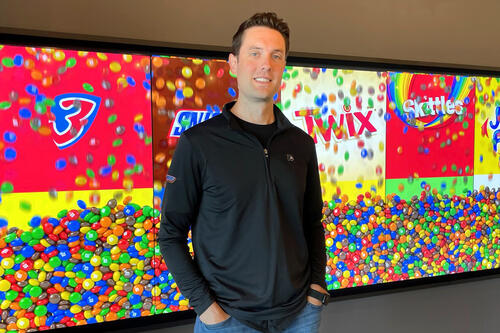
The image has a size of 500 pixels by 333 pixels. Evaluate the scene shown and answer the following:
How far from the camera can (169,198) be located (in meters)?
1.25

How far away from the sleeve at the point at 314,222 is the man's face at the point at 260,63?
0.31 metres

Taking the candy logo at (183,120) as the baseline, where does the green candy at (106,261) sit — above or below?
below

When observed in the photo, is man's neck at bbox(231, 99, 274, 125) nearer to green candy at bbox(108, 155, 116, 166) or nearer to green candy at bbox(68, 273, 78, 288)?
green candy at bbox(108, 155, 116, 166)

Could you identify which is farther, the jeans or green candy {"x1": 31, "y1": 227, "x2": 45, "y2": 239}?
green candy {"x1": 31, "y1": 227, "x2": 45, "y2": 239}

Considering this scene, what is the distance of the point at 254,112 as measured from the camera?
51.9 inches

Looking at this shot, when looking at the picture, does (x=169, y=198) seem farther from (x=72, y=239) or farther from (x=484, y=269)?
(x=484, y=269)

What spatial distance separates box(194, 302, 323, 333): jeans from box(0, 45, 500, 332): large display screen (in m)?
0.74

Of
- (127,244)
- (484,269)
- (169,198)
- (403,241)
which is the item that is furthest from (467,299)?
(169,198)

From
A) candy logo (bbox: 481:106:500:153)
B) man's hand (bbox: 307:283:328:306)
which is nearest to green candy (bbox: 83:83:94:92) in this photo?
man's hand (bbox: 307:283:328:306)

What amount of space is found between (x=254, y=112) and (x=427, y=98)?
1545 mm

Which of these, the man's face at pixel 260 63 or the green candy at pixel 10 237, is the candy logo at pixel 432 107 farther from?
the green candy at pixel 10 237

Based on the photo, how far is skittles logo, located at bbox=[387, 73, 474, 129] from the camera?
2.42 meters

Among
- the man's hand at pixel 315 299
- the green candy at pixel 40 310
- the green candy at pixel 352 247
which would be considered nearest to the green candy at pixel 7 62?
the green candy at pixel 40 310

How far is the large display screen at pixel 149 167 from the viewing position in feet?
5.72
